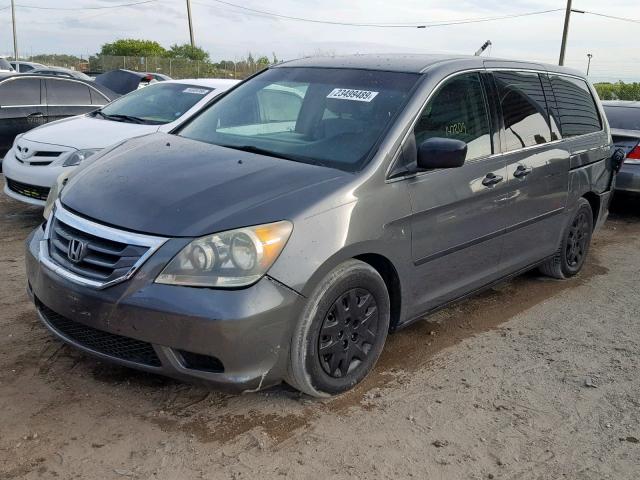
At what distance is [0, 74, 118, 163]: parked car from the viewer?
360 inches

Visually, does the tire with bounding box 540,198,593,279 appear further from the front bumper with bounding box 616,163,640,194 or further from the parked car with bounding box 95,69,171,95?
the parked car with bounding box 95,69,171,95

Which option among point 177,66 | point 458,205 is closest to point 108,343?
point 458,205

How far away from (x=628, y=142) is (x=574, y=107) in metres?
3.08

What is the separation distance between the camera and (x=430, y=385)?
371 cm

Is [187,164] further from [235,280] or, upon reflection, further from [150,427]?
[150,427]

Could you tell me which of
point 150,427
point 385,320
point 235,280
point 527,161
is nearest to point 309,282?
point 235,280

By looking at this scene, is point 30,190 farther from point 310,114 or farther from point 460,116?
point 460,116

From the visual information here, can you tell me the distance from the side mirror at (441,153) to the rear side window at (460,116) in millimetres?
144

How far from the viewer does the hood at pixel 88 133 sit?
21.9 feet

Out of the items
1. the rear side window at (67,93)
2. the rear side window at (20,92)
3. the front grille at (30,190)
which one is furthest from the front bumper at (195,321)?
the rear side window at (67,93)

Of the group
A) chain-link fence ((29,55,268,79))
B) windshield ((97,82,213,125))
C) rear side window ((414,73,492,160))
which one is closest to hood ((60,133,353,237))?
rear side window ((414,73,492,160))

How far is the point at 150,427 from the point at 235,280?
837 mm

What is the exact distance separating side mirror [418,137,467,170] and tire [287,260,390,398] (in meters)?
0.68

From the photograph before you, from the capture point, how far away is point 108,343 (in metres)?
3.13
